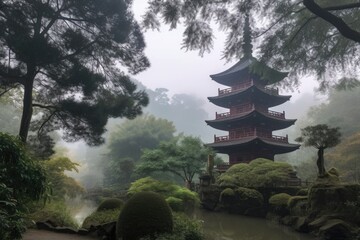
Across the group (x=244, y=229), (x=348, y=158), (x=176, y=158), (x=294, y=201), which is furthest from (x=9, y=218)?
(x=348, y=158)

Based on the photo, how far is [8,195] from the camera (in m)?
5.35

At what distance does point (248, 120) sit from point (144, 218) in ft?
70.0

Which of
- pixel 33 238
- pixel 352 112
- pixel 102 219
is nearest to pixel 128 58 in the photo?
pixel 102 219

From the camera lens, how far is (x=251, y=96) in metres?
28.2

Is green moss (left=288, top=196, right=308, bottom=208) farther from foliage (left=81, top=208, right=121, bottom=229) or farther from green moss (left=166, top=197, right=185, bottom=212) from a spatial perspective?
foliage (left=81, top=208, right=121, bottom=229)

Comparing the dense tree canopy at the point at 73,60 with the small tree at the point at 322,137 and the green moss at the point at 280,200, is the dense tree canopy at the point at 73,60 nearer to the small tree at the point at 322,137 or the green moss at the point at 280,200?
the small tree at the point at 322,137

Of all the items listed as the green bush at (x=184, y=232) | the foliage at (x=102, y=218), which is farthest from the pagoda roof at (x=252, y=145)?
the green bush at (x=184, y=232)

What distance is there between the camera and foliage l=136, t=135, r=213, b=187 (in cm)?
2438

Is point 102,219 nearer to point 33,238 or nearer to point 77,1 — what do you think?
point 33,238

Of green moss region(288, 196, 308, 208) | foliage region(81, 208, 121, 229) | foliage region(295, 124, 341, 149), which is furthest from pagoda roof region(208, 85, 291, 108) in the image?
foliage region(81, 208, 121, 229)

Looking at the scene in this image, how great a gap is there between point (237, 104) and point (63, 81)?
20.3 metres

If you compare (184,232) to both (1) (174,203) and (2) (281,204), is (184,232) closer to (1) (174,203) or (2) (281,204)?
(1) (174,203)

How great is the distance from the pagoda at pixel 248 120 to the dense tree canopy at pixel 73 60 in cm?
1400

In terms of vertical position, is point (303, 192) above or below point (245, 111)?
below
